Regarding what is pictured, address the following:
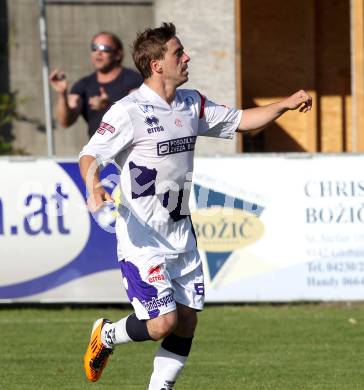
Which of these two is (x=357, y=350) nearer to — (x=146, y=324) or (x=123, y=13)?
(x=146, y=324)

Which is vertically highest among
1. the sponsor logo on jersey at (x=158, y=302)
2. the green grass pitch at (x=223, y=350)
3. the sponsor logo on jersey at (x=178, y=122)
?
the sponsor logo on jersey at (x=178, y=122)

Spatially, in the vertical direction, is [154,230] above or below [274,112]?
below

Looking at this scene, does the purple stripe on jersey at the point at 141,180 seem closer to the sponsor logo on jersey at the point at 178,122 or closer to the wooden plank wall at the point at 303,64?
the sponsor logo on jersey at the point at 178,122

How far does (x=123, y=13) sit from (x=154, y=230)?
1034 centimetres

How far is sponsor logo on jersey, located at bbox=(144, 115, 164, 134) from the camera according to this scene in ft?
23.4

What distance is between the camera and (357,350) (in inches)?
383

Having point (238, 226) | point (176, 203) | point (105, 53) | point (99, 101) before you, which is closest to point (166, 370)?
point (176, 203)

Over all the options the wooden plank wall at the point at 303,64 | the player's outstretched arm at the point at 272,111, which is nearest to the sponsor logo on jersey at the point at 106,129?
the player's outstretched arm at the point at 272,111

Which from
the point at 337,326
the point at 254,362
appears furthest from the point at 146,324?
the point at 337,326

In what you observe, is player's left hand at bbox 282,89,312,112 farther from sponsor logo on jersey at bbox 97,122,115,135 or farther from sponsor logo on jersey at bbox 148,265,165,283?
sponsor logo on jersey at bbox 148,265,165,283

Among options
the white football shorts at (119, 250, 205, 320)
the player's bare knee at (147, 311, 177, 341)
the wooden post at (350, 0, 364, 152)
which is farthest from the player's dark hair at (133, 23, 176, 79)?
the wooden post at (350, 0, 364, 152)

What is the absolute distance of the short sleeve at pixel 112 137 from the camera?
23.1 ft

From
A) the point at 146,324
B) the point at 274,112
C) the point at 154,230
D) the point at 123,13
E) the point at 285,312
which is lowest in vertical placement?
the point at 285,312

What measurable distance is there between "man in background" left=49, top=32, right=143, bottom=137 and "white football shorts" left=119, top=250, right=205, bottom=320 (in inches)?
183
